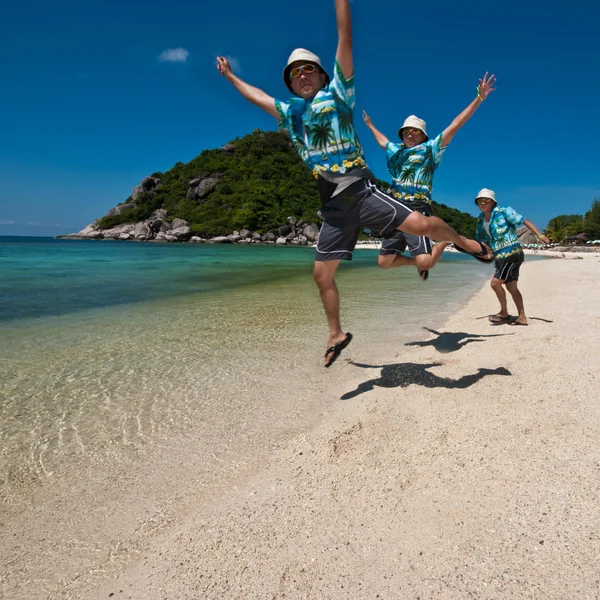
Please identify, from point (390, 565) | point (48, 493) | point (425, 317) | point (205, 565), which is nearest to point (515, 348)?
point (425, 317)

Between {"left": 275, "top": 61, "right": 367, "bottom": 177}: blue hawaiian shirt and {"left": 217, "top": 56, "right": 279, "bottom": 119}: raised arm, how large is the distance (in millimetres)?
88

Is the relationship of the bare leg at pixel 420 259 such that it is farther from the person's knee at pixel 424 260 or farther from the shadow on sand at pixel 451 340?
the shadow on sand at pixel 451 340

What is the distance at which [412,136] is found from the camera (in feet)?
15.9

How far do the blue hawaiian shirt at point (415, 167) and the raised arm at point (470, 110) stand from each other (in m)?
0.14

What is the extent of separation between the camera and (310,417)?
307cm

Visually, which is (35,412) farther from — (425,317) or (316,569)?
(425,317)

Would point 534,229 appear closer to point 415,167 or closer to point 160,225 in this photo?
point 415,167

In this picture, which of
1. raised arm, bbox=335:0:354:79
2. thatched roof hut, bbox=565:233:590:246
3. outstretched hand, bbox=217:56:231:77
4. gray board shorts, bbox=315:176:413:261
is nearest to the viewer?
raised arm, bbox=335:0:354:79

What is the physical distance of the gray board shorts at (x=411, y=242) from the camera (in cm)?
481

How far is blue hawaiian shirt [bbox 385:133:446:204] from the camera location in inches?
186

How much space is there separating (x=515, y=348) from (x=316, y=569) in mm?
3732

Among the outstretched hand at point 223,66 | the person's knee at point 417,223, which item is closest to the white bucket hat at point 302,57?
the outstretched hand at point 223,66

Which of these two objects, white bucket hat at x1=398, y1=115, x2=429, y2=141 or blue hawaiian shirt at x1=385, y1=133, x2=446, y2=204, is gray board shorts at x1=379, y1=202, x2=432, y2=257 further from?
white bucket hat at x1=398, y1=115, x2=429, y2=141

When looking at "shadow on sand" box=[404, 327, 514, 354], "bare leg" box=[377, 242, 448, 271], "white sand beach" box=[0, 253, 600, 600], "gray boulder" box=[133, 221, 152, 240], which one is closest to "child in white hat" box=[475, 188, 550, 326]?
"shadow on sand" box=[404, 327, 514, 354]
